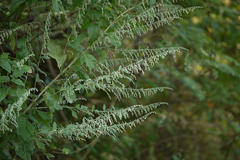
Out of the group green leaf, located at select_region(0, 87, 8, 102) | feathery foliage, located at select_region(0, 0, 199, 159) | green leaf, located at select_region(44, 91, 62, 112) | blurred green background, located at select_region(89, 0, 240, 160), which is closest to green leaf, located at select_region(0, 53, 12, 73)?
feathery foliage, located at select_region(0, 0, 199, 159)

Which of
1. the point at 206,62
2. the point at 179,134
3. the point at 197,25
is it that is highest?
the point at 197,25

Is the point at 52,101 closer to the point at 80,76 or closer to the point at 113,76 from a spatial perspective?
the point at 80,76

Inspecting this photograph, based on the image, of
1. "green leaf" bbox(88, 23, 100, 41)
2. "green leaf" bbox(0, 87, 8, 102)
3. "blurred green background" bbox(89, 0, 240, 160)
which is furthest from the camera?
"blurred green background" bbox(89, 0, 240, 160)

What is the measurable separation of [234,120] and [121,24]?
3958 millimetres

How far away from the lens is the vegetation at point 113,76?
162 centimetres

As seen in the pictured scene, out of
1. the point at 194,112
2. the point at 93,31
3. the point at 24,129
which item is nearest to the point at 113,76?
the point at 93,31

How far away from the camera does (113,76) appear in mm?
1577

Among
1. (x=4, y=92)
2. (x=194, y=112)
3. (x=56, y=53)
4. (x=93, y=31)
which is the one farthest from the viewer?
(x=194, y=112)

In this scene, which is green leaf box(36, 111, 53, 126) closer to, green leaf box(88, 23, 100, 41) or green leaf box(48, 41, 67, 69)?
green leaf box(48, 41, 67, 69)

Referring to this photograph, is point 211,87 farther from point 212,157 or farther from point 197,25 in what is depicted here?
point 212,157

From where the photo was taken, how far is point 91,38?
64.8 inches

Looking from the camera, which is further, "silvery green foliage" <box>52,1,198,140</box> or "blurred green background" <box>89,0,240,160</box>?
"blurred green background" <box>89,0,240,160</box>

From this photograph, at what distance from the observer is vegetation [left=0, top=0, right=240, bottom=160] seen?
162 centimetres

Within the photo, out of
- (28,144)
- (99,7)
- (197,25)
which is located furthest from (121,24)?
(197,25)
